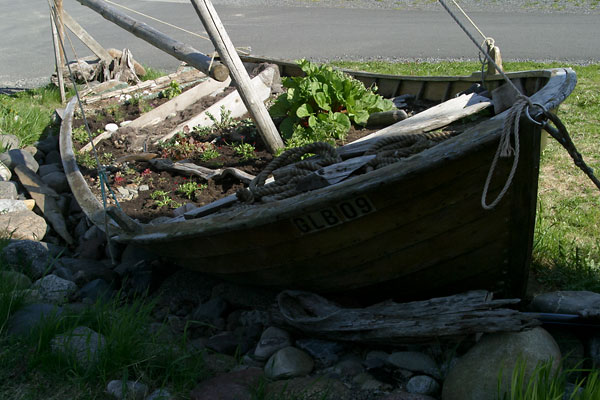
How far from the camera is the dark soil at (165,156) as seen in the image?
510cm

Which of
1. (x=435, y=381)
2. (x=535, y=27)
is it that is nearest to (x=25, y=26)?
(x=535, y=27)

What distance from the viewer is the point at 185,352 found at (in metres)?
3.20

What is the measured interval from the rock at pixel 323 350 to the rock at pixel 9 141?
16.8 feet

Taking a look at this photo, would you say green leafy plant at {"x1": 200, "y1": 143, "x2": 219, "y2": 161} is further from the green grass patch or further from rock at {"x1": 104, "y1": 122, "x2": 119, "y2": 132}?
the green grass patch

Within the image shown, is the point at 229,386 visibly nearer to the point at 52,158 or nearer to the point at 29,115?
the point at 52,158

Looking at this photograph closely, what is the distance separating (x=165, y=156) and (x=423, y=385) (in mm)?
3926

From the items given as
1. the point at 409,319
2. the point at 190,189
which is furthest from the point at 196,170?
the point at 409,319

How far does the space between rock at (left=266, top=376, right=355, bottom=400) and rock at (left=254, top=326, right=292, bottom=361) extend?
0.37 m

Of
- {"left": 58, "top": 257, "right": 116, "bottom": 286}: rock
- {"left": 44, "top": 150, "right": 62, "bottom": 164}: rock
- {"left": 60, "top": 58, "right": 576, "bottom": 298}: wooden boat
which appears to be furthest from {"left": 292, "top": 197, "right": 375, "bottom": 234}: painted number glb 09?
{"left": 44, "top": 150, "right": 62, "bottom": 164}: rock

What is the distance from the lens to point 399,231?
3107 millimetres

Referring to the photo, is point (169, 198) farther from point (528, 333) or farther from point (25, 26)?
point (25, 26)

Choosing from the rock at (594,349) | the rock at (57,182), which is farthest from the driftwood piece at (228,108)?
the rock at (594,349)

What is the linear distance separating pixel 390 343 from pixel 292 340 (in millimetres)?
621

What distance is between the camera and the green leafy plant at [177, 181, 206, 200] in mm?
5145
